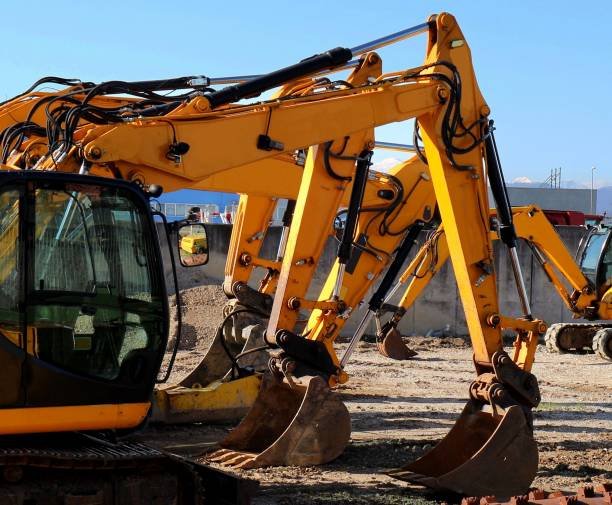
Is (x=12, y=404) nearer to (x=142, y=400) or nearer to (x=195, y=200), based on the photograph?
(x=142, y=400)

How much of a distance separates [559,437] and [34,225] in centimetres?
696

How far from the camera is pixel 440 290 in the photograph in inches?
852

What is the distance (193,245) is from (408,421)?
5.91m

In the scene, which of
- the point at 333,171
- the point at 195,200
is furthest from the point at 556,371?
the point at 195,200

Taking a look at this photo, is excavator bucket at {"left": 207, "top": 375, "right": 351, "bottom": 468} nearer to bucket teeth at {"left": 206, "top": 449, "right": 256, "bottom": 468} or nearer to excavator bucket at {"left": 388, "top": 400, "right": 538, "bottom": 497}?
bucket teeth at {"left": 206, "top": 449, "right": 256, "bottom": 468}

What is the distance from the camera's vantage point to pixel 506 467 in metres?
8.82

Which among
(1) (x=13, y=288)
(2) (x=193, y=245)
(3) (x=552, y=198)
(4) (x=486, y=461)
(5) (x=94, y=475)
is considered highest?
(3) (x=552, y=198)

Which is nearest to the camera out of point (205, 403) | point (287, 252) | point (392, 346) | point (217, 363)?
point (287, 252)

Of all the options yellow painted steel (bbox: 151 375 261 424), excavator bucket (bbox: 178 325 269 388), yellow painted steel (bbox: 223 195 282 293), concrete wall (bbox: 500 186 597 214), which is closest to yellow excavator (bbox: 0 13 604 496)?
yellow painted steel (bbox: 151 375 261 424)

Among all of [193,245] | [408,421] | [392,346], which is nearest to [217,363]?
[408,421]

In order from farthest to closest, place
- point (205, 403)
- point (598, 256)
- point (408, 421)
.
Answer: point (598, 256)
point (408, 421)
point (205, 403)

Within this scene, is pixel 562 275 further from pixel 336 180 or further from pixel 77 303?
pixel 77 303

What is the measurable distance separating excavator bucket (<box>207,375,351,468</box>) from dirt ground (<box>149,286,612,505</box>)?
0.15m

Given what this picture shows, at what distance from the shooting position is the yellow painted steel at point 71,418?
630 centimetres
